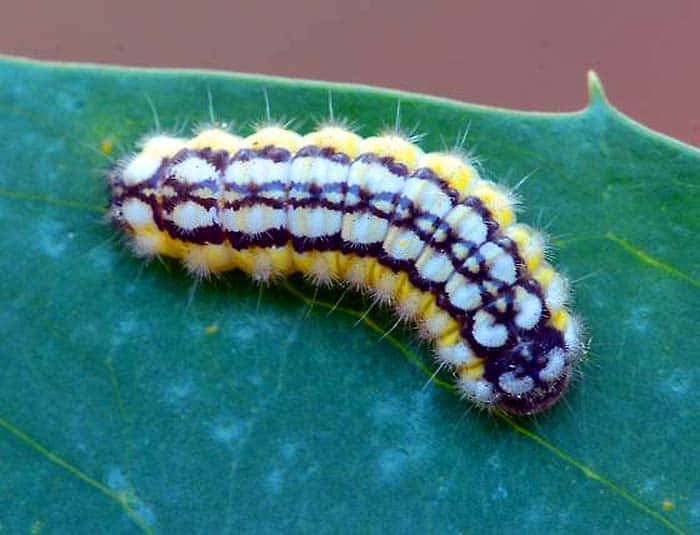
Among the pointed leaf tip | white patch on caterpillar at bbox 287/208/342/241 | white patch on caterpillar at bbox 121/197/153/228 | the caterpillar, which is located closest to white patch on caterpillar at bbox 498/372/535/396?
the caterpillar

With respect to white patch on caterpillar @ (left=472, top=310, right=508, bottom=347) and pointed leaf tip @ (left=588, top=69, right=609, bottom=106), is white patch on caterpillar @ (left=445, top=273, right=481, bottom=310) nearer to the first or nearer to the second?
white patch on caterpillar @ (left=472, top=310, right=508, bottom=347)

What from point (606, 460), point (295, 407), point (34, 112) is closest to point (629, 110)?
point (606, 460)

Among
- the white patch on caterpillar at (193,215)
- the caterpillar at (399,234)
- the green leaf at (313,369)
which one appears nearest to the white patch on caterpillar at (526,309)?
the caterpillar at (399,234)

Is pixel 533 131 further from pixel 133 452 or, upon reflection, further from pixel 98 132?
pixel 133 452

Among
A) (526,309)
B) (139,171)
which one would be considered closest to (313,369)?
(526,309)

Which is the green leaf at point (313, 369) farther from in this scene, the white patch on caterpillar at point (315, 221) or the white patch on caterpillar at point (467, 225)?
the white patch on caterpillar at point (315, 221)

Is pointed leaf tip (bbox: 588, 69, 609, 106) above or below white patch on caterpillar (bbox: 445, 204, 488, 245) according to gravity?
above

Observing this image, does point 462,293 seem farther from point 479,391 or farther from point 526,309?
point 479,391
